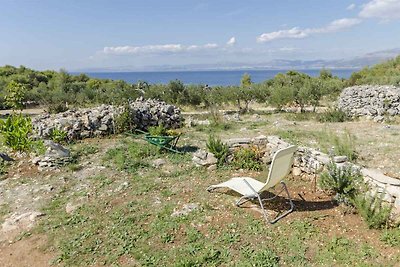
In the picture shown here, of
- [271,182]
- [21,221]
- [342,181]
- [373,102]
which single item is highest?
[271,182]

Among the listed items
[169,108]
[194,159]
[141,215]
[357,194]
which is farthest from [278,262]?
[169,108]

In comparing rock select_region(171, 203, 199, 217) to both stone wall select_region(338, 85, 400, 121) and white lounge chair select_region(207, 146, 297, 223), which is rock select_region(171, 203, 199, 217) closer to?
white lounge chair select_region(207, 146, 297, 223)

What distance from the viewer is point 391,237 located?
13.9 feet

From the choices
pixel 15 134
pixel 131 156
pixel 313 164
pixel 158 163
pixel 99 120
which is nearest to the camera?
pixel 313 164

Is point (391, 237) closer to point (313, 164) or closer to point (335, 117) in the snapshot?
point (313, 164)

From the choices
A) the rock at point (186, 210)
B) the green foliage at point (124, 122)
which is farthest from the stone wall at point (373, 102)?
the rock at point (186, 210)

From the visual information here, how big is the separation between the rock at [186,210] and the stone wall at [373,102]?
11.4 m

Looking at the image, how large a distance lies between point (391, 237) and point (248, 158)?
3465mm

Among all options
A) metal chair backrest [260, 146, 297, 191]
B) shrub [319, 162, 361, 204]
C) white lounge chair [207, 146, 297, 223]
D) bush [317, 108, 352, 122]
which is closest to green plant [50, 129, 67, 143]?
white lounge chair [207, 146, 297, 223]

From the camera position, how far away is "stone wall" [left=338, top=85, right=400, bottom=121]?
48.0ft

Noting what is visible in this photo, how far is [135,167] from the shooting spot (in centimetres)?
735

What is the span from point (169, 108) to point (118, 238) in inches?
318

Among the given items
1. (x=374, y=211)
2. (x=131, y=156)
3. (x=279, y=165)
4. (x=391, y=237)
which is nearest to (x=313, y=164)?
(x=279, y=165)

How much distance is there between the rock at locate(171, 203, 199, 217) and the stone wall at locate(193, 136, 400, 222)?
1795 millimetres
